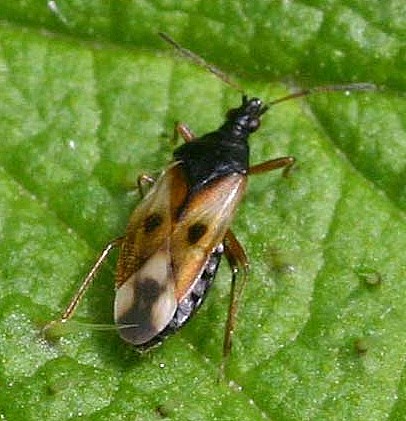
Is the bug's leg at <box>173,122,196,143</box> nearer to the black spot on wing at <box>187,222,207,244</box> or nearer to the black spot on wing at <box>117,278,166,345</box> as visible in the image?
the black spot on wing at <box>187,222,207,244</box>

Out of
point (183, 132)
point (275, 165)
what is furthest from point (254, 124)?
point (183, 132)

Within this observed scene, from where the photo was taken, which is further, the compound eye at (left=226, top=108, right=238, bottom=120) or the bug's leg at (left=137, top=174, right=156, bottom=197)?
the compound eye at (left=226, top=108, right=238, bottom=120)

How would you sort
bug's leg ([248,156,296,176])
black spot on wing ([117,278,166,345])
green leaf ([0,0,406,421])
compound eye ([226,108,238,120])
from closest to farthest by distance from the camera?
black spot on wing ([117,278,166,345]) < green leaf ([0,0,406,421]) < bug's leg ([248,156,296,176]) < compound eye ([226,108,238,120])

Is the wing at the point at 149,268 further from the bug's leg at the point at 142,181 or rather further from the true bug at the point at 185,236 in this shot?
the bug's leg at the point at 142,181

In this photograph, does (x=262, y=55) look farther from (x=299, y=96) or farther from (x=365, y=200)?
(x=365, y=200)

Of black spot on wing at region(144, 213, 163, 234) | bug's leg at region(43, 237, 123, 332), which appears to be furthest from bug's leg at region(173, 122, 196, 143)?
bug's leg at region(43, 237, 123, 332)

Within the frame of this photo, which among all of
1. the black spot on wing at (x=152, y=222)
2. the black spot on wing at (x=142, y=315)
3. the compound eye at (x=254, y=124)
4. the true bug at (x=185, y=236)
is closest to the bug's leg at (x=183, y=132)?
the true bug at (x=185, y=236)

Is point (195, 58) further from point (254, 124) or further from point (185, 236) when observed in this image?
point (185, 236)

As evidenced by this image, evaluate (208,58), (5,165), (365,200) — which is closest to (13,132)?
(5,165)
